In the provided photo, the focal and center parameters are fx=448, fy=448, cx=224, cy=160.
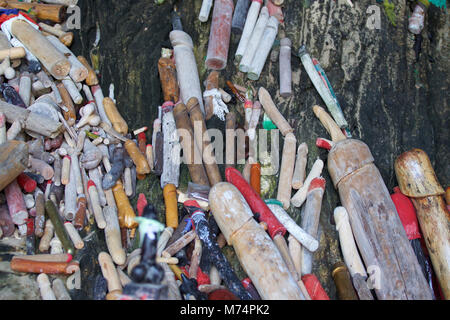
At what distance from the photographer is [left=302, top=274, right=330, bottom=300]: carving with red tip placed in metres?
4.90

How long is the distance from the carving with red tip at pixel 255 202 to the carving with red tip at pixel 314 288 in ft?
1.99

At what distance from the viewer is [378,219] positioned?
5406 millimetres

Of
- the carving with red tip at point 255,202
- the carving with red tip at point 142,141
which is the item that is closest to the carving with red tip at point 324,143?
the carving with red tip at point 255,202

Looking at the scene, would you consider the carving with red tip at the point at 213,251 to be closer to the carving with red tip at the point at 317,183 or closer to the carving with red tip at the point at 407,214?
the carving with red tip at the point at 317,183

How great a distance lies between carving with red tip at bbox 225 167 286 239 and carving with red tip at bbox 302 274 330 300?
61 cm

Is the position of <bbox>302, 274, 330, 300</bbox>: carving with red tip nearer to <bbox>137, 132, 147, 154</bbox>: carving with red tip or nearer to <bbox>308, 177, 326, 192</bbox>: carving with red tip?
<bbox>308, 177, 326, 192</bbox>: carving with red tip

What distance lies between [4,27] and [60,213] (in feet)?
10.8

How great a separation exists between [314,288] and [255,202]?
120cm

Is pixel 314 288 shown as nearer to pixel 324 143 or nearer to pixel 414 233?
pixel 414 233

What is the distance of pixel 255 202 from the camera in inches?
215

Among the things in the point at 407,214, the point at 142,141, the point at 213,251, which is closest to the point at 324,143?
the point at 407,214

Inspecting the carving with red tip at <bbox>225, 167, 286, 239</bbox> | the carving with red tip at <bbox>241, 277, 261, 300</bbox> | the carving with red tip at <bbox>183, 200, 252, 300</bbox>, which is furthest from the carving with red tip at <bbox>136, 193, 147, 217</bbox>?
the carving with red tip at <bbox>241, 277, 261, 300</bbox>
